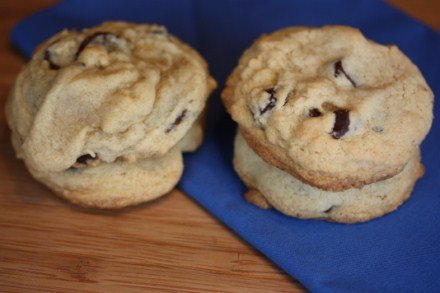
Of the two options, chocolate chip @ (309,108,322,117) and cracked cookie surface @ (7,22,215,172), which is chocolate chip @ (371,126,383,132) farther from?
cracked cookie surface @ (7,22,215,172)

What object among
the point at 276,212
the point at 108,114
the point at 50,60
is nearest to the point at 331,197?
the point at 276,212

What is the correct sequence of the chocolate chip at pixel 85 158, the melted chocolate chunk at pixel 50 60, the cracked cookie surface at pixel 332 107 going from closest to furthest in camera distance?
the cracked cookie surface at pixel 332 107 < the chocolate chip at pixel 85 158 < the melted chocolate chunk at pixel 50 60

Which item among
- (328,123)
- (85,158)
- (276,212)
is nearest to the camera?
(328,123)

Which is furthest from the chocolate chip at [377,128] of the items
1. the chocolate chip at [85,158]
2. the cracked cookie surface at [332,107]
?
the chocolate chip at [85,158]

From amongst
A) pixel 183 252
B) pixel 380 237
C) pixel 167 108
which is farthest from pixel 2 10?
pixel 380 237

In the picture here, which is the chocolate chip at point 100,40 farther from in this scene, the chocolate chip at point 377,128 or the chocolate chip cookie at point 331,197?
the chocolate chip at point 377,128

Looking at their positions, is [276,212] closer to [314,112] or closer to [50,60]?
[314,112]

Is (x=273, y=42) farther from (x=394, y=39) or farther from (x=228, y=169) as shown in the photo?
(x=394, y=39)
